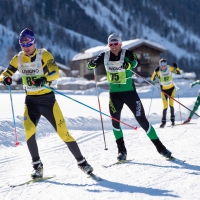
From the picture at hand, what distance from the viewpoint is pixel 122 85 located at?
638 centimetres

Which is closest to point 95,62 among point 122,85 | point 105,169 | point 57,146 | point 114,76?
point 114,76

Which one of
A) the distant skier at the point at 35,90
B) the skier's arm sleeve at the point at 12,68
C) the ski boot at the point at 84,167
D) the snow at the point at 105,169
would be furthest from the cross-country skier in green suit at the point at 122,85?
the skier's arm sleeve at the point at 12,68

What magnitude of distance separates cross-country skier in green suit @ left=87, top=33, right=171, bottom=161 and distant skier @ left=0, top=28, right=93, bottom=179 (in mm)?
1241

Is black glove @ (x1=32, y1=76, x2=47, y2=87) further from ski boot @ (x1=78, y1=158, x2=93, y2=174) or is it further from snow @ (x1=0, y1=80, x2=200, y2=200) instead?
ski boot @ (x1=78, y1=158, x2=93, y2=174)

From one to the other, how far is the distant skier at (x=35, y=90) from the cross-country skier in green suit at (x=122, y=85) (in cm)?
124

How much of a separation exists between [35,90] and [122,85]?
5.25 feet

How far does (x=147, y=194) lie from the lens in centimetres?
460

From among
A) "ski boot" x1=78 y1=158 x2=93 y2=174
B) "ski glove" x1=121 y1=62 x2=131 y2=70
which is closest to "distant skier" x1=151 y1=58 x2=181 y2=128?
"ski glove" x1=121 y1=62 x2=131 y2=70

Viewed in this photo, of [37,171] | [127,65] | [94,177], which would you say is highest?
[127,65]

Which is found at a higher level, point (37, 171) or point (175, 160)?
point (37, 171)

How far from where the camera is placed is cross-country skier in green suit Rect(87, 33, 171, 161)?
627 centimetres

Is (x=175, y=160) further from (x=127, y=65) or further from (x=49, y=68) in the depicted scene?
(x=49, y=68)

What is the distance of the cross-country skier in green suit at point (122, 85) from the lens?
247 inches

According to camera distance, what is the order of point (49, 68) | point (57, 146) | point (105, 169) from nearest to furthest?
point (49, 68)
point (105, 169)
point (57, 146)
